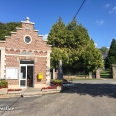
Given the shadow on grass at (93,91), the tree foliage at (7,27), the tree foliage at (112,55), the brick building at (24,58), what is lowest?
the shadow on grass at (93,91)

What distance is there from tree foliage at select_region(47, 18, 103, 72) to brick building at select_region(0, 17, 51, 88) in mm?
13998

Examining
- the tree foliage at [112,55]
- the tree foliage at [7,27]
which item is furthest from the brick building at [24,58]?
the tree foliage at [112,55]

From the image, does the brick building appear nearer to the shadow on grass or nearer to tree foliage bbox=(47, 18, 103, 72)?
the shadow on grass

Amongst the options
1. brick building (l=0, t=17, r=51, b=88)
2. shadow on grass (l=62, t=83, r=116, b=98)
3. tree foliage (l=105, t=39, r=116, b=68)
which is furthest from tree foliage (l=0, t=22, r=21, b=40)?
tree foliage (l=105, t=39, r=116, b=68)

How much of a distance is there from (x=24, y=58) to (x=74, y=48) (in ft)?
68.3

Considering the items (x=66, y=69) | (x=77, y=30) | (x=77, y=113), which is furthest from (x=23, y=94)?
(x=77, y=30)

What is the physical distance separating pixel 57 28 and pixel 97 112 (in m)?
31.0

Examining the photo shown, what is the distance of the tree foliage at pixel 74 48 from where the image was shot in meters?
32.6

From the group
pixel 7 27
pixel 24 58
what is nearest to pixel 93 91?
pixel 24 58

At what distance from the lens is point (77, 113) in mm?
8766

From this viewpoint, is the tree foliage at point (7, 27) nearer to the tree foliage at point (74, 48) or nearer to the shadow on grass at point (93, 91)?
the tree foliage at point (74, 48)

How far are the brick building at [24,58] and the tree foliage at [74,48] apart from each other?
13998 mm

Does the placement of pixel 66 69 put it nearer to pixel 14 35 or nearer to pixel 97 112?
pixel 14 35

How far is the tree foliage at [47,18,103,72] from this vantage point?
1283 inches
